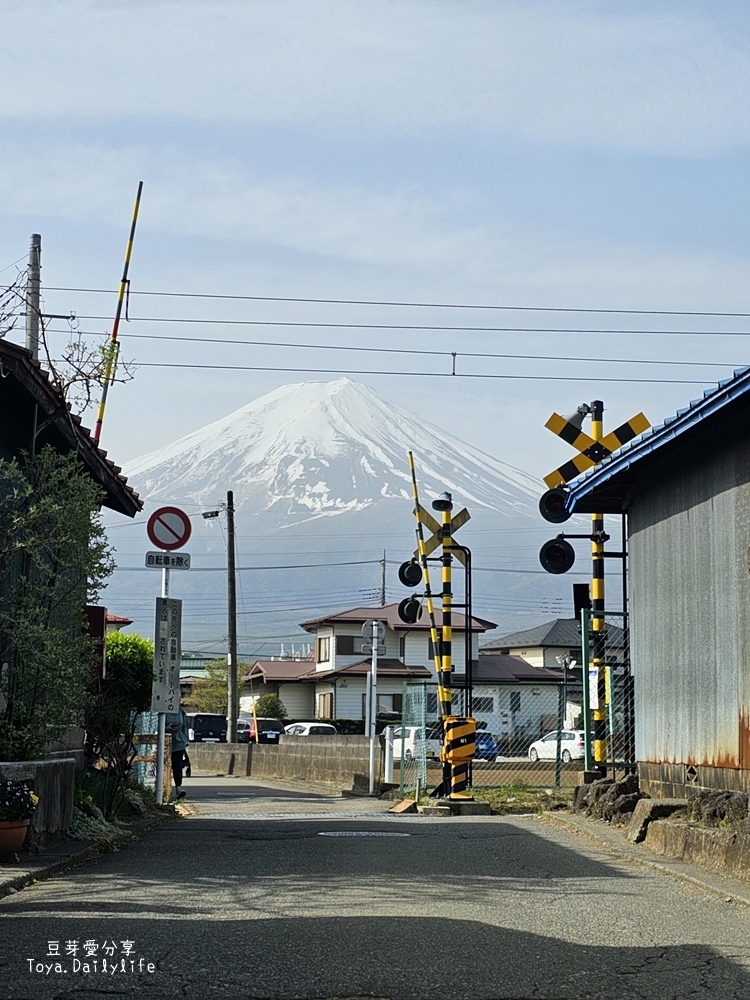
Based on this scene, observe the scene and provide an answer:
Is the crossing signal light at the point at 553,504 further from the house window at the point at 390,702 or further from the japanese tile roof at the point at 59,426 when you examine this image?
the house window at the point at 390,702

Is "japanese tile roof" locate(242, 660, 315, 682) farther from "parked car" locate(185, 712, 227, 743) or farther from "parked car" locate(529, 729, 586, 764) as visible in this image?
"parked car" locate(529, 729, 586, 764)

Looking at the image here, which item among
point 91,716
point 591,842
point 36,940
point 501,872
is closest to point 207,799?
point 91,716

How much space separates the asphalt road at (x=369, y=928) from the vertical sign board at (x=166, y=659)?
4378 mm

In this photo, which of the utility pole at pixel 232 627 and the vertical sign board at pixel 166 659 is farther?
the utility pole at pixel 232 627

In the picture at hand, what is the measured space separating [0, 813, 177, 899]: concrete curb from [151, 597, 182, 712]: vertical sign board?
10.6 ft

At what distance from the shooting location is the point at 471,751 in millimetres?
18938

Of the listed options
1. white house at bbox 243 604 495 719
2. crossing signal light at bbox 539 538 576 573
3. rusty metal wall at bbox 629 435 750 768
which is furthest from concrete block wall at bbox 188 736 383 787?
white house at bbox 243 604 495 719

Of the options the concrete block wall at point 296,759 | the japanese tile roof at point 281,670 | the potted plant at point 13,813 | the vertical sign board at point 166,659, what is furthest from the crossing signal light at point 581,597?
the japanese tile roof at point 281,670

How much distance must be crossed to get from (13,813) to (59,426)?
3.53 m

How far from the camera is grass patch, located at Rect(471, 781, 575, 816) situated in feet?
55.6

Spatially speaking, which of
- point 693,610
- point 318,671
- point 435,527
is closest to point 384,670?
point 318,671

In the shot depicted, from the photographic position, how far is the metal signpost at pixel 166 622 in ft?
50.9

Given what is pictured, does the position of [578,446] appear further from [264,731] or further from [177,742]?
[264,731]

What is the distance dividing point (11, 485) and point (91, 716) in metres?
3.74
